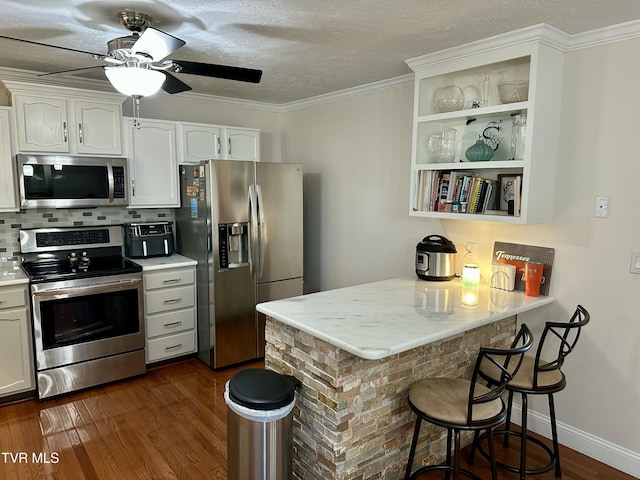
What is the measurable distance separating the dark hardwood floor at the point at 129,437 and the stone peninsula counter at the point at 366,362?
0.49 m

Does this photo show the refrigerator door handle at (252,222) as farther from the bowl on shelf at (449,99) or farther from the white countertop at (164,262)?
the bowl on shelf at (449,99)

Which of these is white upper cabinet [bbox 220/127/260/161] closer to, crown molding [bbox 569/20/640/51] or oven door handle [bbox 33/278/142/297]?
oven door handle [bbox 33/278/142/297]

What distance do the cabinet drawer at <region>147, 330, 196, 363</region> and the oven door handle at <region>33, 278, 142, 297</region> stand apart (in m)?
0.54

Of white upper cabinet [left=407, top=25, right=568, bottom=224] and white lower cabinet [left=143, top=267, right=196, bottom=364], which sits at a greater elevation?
white upper cabinet [left=407, top=25, right=568, bottom=224]

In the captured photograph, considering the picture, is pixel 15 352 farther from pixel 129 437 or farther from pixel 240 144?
pixel 240 144

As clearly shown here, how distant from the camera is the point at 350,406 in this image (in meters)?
2.00

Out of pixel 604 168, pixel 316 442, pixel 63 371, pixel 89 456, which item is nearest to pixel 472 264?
pixel 604 168

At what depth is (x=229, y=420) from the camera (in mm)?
2068

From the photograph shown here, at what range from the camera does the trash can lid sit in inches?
75.1

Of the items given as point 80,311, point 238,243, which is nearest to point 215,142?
point 238,243

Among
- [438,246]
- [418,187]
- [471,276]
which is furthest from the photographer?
[418,187]

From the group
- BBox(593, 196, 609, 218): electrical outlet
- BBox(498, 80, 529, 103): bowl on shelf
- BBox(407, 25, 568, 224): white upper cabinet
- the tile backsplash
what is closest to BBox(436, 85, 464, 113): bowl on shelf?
BBox(407, 25, 568, 224): white upper cabinet

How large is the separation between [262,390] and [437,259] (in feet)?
5.04

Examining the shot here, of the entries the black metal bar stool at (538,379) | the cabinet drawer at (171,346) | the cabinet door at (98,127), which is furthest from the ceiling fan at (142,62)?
the cabinet drawer at (171,346)
